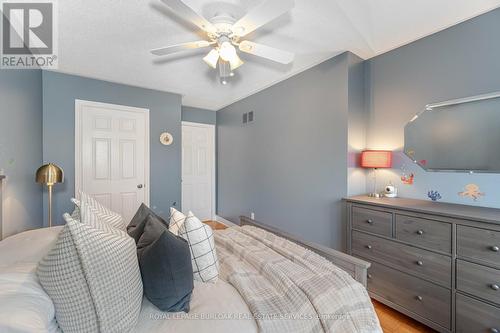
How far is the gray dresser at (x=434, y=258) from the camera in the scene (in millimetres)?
1471

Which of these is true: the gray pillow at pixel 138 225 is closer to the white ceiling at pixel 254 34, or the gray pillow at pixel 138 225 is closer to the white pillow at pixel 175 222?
the white pillow at pixel 175 222

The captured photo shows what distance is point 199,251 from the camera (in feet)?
4.09

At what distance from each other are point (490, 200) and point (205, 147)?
4.18 metres

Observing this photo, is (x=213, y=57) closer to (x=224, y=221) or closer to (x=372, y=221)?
(x=372, y=221)

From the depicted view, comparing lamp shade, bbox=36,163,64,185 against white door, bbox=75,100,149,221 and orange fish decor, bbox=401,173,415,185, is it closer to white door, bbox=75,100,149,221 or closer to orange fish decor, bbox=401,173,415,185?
white door, bbox=75,100,149,221

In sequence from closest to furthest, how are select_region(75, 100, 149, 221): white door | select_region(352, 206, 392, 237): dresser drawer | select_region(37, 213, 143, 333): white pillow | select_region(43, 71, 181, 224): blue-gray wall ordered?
select_region(37, 213, 143, 333): white pillow → select_region(352, 206, 392, 237): dresser drawer → select_region(43, 71, 181, 224): blue-gray wall → select_region(75, 100, 149, 221): white door

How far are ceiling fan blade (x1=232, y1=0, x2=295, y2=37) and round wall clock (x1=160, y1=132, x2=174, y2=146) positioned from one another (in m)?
2.44

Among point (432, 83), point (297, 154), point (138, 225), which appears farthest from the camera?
point (297, 154)

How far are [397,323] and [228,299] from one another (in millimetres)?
1682

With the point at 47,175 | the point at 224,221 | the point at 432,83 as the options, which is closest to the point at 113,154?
the point at 47,175

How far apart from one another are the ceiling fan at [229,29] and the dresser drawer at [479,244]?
1.83 m

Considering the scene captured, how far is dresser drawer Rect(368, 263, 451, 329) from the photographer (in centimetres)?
166

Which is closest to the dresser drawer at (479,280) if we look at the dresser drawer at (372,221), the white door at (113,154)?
the dresser drawer at (372,221)

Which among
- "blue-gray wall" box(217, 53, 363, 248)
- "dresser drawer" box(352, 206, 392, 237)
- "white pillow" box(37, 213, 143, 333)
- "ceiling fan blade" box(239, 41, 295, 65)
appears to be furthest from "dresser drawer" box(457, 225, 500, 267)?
"white pillow" box(37, 213, 143, 333)
